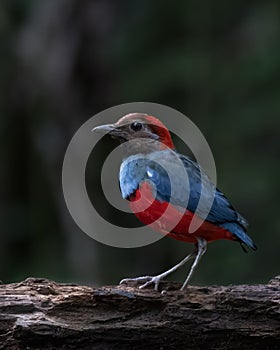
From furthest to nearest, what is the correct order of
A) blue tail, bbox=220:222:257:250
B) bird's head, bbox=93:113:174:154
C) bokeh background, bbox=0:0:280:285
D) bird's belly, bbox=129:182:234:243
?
bokeh background, bbox=0:0:280:285
bird's head, bbox=93:113:174:154
blue tail, bbox=220:222:257:250
bird's belly, bbox=129:182:234:243

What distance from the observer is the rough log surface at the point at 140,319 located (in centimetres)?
620

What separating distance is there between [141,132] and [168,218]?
2.90ft

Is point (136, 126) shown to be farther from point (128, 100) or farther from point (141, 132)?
point (128, 100)

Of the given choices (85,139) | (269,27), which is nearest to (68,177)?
(85,139)

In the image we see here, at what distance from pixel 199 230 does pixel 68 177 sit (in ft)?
20.1

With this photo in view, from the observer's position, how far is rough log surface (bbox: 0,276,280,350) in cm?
620

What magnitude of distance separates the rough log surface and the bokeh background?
649 centimetres

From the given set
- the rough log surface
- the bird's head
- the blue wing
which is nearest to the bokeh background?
the bird's head

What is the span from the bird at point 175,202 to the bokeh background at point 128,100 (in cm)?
592

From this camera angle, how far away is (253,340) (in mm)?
6355

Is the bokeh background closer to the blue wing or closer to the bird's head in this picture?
the bird's head

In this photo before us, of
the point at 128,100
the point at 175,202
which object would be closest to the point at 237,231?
the point at 175,202

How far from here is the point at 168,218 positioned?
22.3 ft

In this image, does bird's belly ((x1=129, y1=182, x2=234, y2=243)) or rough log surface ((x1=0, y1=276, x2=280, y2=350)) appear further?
bird's belly ((x1=129, y1=182, x2=234, y2=243))
